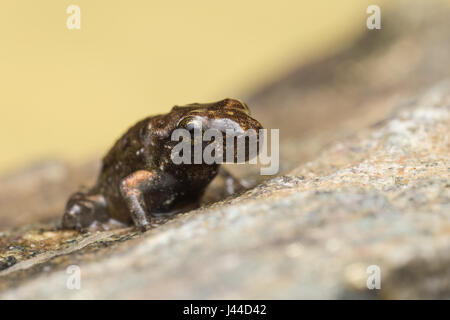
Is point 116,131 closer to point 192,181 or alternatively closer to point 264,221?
point 192,181

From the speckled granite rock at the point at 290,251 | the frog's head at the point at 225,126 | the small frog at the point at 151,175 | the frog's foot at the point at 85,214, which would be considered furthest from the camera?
the frog's foot at the point at 85,214

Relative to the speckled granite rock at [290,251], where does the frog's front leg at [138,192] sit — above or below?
above

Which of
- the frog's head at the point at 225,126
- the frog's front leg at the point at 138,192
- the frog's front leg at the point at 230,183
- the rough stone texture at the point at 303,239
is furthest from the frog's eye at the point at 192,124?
the frog's front leg at the point at 230,183

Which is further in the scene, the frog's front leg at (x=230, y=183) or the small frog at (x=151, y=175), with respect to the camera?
the frog's front leg at (x=230, y=183)

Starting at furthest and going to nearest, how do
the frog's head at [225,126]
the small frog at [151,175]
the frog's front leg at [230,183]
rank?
the frog's front leg at [230,183]
the small frog at [151,175]
the frog's head at [225,126]

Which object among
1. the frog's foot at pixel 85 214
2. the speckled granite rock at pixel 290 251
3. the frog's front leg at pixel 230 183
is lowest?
the speckled granite rock at pixel 290 251

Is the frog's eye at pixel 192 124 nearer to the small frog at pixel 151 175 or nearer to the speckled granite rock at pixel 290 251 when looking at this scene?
the small frog at pixel 151 175

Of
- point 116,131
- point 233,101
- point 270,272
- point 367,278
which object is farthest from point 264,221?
point 116,131

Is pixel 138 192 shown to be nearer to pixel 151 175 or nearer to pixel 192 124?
pixel 151 175
